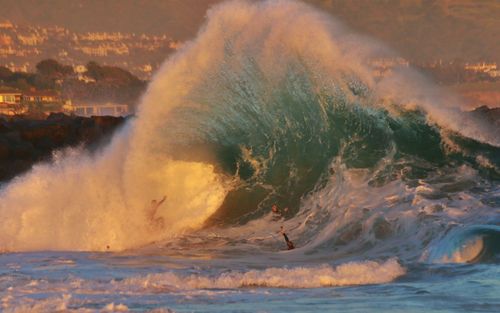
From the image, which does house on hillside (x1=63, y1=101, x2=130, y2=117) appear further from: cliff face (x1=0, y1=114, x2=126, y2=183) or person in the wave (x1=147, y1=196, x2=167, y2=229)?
person in the wave (x1=147, y1=196, x2=167, y2=229)

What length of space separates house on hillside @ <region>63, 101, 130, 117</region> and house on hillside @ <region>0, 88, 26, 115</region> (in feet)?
15.5

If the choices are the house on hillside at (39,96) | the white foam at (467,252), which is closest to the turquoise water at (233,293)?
the white foam at (467,252)

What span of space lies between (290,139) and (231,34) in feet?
7.49

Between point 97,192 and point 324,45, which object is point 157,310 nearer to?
point 97,192

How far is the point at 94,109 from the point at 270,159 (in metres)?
105

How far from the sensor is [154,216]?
1797 cm

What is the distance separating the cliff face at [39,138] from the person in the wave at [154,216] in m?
17.3

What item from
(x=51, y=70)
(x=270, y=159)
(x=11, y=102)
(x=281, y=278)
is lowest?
(x=281, y=278)

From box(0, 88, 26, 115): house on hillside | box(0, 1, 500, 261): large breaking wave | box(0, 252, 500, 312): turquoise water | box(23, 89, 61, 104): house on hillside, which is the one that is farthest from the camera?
box(23, 89, 61, 104): house on hillside

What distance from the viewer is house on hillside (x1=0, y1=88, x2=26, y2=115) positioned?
113 metres

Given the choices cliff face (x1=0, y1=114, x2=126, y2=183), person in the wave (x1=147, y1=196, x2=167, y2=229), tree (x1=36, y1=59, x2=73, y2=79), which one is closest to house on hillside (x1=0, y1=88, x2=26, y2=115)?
tree (x1=36, y1=59, x2=73, y2=79)

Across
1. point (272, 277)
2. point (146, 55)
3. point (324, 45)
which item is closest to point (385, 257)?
point (272, 277)

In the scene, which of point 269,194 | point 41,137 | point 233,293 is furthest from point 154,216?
point 41,137

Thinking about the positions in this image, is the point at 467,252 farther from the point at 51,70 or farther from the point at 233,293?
the point at 51,70
